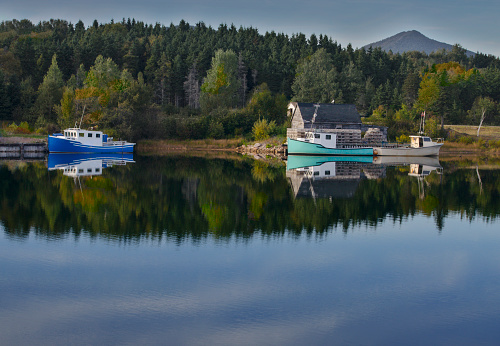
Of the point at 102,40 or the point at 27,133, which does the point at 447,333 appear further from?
the point at 102,40

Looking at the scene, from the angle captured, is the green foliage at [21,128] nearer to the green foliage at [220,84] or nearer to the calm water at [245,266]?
the green foliage at [220,84]

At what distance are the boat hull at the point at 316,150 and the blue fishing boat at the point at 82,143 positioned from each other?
794 inches

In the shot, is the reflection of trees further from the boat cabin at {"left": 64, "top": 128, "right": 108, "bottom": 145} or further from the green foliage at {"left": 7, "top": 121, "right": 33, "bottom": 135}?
the green foliage at {"left": 7, "top": 121, "right": 33, "bottom": 135}

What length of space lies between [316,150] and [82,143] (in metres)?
27.1

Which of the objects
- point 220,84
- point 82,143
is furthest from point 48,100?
point 220,84

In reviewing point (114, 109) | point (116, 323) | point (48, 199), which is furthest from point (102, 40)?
point (116, 323)

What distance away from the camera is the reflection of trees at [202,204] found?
2033cm

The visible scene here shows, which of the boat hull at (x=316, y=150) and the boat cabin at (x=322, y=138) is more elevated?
the boat cabin at (x=322, y=138)

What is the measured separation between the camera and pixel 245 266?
50.5ft

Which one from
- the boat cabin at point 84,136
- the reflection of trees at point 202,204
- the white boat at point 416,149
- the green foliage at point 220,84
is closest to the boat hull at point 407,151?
the white boat at point 416,149

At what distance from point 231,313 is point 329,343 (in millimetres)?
2411

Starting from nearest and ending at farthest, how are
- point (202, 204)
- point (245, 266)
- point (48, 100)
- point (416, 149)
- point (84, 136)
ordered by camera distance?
point (245, 266)
point (202, 204)
point (84, 136)
point (416, 149)
point (48, 100)

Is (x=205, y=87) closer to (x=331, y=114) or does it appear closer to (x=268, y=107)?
(x=268, y=107)

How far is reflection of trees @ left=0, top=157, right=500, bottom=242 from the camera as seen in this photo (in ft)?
66.7
